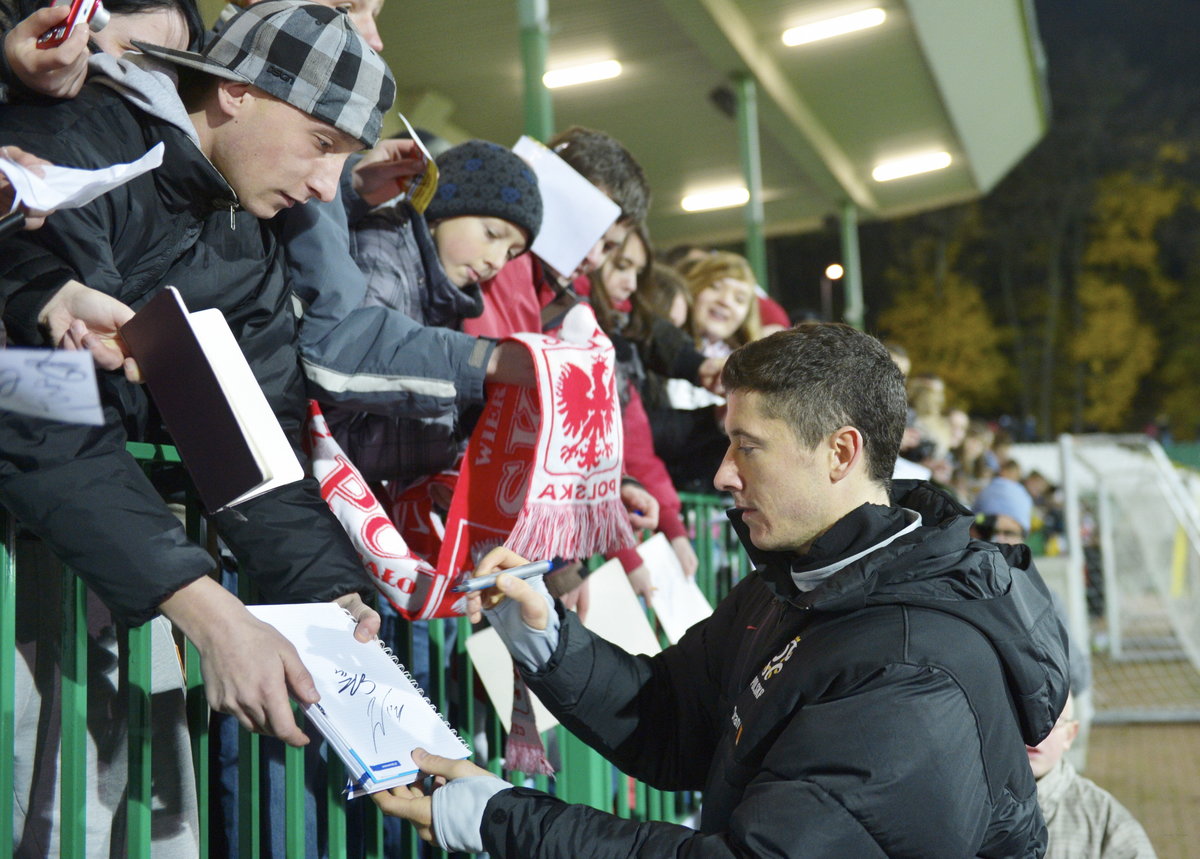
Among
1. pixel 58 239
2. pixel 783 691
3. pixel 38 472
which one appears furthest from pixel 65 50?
pixel 783 691

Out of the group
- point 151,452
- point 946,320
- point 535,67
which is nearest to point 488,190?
point 151,452

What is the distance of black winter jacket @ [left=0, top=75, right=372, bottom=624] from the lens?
1.53 meters

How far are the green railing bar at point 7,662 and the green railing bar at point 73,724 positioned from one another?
8 cm

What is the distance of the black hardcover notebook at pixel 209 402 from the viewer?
148 cm

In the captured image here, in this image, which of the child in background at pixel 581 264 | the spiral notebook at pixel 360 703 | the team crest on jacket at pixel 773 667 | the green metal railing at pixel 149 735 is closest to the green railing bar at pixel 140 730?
the green metal railing at pixel 149 735

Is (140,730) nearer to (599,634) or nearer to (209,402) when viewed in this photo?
(209,402)

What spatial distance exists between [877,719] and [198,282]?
3.99ft

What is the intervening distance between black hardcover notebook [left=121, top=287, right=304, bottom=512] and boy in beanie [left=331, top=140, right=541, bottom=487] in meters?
0.63

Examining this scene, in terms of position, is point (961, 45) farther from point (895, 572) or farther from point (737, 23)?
point (895, 572)

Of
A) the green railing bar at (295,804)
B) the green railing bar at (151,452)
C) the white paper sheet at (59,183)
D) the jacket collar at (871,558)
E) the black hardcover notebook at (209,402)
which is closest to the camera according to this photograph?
the white paper sheet at (59,183)

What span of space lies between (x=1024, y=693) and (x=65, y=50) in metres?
1.68

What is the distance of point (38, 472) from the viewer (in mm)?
1519

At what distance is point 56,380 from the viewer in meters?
1.24
